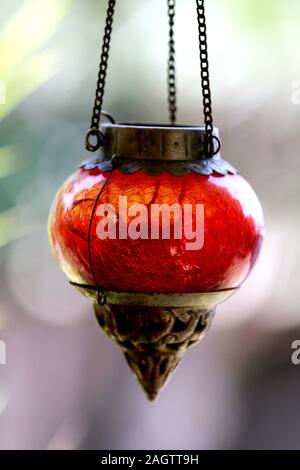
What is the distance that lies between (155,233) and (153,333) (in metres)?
0.17

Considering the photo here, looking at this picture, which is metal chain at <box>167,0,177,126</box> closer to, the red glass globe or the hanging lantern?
the hanging lantern

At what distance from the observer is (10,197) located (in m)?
2.57

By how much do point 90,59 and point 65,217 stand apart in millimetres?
1490

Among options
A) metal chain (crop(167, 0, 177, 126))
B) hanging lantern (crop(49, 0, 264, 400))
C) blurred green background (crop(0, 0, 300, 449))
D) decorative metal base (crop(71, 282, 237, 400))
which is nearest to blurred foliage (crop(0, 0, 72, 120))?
blurred green background (crop(0, 0, 300, 449))

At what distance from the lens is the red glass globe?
1.12 metres

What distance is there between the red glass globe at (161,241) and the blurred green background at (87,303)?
1210mm

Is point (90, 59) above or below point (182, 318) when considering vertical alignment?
above

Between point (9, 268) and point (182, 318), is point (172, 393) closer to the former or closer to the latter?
point (9, 268)

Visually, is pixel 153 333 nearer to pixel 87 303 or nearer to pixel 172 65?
pixel 172 65

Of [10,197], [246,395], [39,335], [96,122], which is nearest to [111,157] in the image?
[96,122]

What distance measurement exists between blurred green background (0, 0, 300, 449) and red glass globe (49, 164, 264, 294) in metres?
1.21

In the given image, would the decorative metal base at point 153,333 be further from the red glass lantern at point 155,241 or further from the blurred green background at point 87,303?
the blurred green background at point 87,303

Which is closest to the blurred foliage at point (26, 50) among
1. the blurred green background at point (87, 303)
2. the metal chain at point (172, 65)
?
the blurred green background at point (87, 303)

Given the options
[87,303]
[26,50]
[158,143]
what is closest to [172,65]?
[158,143]
